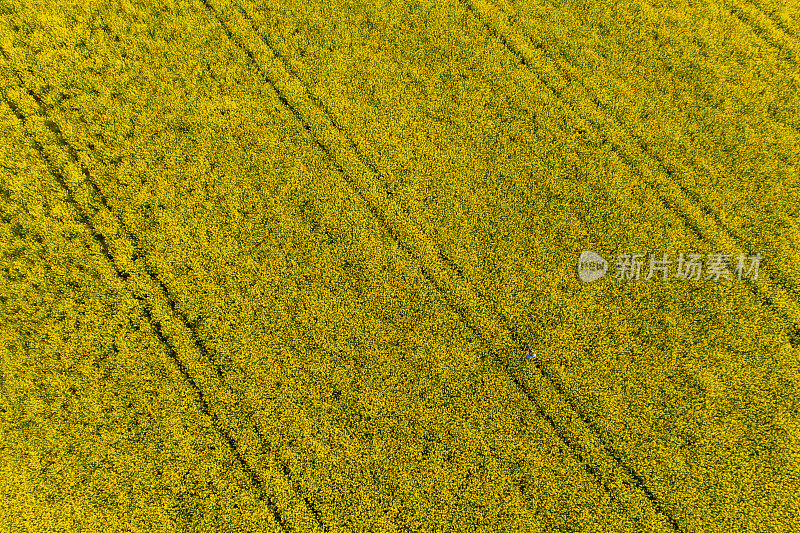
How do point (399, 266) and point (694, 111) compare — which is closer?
point (399, 266)

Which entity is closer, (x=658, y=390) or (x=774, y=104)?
(x=658, y=390)

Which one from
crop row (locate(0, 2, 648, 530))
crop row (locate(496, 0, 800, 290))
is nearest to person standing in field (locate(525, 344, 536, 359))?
crop row (locate(0, 2, 648, 530))

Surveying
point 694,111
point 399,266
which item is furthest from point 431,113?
point 694,111

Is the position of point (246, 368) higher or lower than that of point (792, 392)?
lower

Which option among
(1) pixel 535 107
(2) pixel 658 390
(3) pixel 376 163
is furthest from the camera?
(1) pixel 535 107

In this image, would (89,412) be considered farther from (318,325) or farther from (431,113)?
(431,113)

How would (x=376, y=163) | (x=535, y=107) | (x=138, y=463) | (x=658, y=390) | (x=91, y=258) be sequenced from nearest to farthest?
1. (x=138, y=463)
2. (x=658, y=390)
3. (x=91, y=258)
4. (x=376, y=163)
5. (x=535, y=107)

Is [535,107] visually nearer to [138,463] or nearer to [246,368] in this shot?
[246,368]

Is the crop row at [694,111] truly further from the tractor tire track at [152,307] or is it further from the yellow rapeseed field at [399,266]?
the tractor tire track at [152,307]

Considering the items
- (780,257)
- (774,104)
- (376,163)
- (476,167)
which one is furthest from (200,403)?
(774,104)
